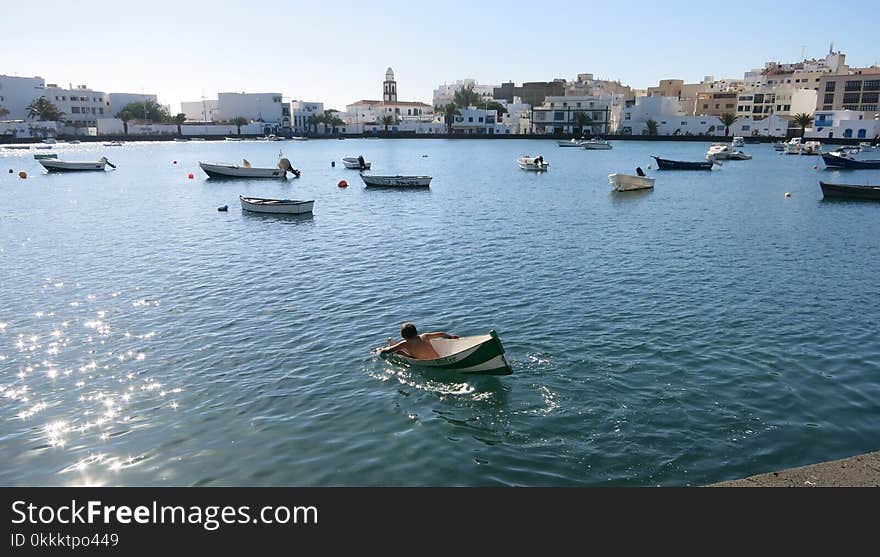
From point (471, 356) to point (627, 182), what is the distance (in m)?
51.4

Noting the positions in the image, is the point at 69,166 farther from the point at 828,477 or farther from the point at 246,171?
the point at 828,477

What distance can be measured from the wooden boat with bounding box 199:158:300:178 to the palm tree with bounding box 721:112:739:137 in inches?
5304

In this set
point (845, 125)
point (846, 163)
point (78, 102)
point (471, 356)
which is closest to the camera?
point (471, 356)

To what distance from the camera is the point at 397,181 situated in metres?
68.5

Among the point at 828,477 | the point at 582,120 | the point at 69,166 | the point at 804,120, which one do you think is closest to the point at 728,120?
the point at 804,120

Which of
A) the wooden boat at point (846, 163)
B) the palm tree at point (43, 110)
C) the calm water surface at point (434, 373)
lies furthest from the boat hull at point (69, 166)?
the wooden boat at point (846, 163)

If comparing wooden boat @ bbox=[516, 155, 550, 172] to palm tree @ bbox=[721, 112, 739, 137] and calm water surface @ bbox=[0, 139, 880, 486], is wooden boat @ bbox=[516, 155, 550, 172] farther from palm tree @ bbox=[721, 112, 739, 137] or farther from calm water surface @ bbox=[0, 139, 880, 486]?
palm tree @ bbox=[721, 112, 739, 137]

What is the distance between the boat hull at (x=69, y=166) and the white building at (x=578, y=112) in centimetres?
13513

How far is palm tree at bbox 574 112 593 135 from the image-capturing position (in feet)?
598

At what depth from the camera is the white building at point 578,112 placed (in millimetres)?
184625

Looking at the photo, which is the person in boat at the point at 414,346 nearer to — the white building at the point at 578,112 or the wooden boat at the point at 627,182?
the wooden boat at the point at 627,182

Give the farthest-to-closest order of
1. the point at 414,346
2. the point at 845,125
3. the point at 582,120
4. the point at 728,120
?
the point at 582,120
the point at 728,120
the point at 845,125
the point at 414,346

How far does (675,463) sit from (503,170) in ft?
278

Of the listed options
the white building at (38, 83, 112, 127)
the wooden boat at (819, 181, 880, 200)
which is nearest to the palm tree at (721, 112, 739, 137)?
the wooden boat at (819, 181, 880, 200)
